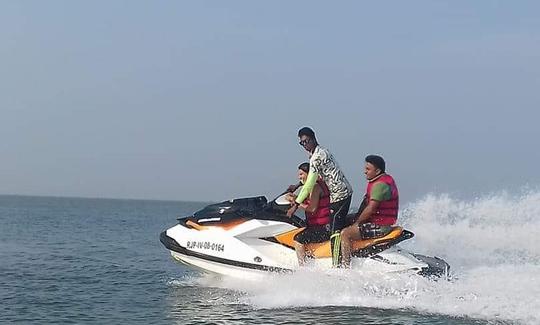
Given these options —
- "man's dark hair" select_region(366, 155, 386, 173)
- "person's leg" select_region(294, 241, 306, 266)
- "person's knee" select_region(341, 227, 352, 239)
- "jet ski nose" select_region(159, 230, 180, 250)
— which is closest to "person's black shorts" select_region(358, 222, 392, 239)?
"person's knee" select_region(341, 227, 352, 239)

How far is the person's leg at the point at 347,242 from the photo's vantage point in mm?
8867

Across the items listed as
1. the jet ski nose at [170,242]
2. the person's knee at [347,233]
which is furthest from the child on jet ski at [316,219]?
the jet ski nose at [170,242]

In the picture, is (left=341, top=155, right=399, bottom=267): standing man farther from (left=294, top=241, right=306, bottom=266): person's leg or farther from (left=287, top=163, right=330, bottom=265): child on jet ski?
(left=294, top=241, right=306, bottom=266): person's leg

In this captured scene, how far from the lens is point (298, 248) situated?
30.4 feet

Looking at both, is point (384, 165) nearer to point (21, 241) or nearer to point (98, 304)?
point (98, 304)

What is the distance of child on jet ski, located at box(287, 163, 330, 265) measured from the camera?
364 inches

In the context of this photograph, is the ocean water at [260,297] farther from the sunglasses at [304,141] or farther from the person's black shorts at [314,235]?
the sunglasses at [304,141]

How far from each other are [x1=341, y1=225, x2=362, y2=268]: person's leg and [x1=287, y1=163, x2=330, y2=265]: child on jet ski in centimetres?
40

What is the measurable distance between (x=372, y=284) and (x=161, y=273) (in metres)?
6.18

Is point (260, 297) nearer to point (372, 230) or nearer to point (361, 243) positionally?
point (361, 243)

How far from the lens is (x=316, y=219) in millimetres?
9344

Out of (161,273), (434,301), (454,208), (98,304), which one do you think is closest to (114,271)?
(161,273)

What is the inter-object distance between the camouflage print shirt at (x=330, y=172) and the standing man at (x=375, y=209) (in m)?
0.37

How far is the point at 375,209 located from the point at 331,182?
29.3 inches
